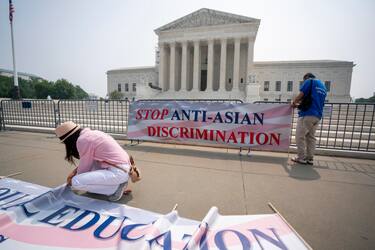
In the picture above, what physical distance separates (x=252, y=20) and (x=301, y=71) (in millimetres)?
18639

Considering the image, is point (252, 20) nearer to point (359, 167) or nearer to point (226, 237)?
point (359, 167)

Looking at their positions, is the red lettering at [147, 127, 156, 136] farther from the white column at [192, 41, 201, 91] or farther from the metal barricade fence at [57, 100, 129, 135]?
the white column at [192, 41, 201, 91]

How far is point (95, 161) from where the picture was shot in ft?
8.58

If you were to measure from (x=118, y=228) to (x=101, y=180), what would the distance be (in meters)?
0.73

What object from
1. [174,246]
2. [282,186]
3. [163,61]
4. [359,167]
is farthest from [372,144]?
[163,61]

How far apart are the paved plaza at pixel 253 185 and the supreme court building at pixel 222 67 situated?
25.8m

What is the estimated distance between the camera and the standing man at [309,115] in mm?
4199

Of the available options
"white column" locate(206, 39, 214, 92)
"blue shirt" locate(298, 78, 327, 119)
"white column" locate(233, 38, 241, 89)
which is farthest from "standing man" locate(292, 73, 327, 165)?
"white column" locate(233, 38, 241, 89)

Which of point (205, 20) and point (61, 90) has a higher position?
point (205, 20)

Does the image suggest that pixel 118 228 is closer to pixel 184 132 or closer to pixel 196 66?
pixel 184 132

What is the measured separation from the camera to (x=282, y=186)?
3230 millimetres

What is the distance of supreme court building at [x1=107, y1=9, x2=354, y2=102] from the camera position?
35.0 meters

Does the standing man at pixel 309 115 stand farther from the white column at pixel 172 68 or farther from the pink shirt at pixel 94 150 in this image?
the white column at pixel 172 68

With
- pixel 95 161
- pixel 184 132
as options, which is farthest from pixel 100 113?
pixel 95 161
